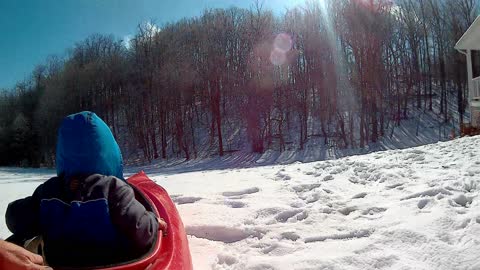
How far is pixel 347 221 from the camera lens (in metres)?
2.81

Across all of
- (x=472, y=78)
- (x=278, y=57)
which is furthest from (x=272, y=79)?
(x=472, y=78)

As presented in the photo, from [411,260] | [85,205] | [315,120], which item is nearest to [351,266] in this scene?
[411,260]

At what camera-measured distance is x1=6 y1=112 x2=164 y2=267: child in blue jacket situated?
1434mm

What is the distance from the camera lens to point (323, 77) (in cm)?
2023

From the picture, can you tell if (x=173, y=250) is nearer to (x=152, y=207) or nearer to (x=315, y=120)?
(x=152, y=207)

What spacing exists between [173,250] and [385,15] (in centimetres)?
2237

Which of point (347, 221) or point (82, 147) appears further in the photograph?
point (347, 221)

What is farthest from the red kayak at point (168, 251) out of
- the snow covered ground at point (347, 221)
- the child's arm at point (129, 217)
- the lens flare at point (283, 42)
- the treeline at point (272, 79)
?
the lens flare at point (283, 42)

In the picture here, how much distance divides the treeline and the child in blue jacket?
18.0 meters

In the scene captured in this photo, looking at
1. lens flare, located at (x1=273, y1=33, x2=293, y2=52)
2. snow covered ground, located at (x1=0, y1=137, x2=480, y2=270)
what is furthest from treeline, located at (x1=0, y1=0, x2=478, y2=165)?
snow covered ground, located at (x1=0, y1=137, x2=480, y2=270)

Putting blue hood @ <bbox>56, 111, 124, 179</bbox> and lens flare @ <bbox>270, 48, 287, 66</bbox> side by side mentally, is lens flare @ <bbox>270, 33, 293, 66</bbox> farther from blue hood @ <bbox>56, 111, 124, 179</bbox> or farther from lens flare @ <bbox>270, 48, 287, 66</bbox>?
blue hood @ <bbox>56, 111, 124, 179</bbox>

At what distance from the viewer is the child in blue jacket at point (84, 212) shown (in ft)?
4.70

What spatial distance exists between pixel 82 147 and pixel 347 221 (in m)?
2.24

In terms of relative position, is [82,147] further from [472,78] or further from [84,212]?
[472,78]
